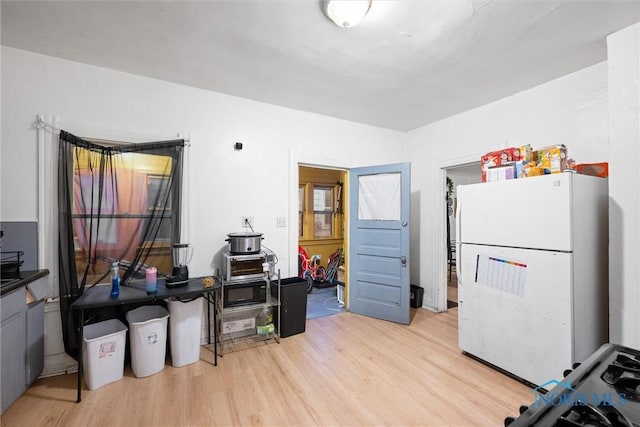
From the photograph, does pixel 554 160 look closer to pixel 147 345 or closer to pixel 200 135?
pixel 200 135

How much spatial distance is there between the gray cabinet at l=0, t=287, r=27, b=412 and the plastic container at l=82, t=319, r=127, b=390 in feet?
1.10

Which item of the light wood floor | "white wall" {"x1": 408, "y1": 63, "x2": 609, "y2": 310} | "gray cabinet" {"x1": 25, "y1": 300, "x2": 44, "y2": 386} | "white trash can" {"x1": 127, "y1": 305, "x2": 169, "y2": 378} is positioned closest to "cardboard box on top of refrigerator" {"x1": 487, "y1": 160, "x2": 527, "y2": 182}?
"white wall" {"x1": 408, "y1": 63, "x2": 609, "y2": 310}

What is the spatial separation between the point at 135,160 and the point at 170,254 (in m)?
0.93

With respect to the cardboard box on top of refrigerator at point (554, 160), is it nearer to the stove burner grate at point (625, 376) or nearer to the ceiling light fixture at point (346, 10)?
the stove burner grate at point (625, 376)

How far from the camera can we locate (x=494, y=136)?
315 centimetres

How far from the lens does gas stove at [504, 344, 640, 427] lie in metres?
0.64

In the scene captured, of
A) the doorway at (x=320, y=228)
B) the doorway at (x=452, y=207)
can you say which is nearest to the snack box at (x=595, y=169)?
the doorway at (x=452, y=207)

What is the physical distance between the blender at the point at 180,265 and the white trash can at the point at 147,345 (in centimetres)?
30

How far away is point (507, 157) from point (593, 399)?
2.13m

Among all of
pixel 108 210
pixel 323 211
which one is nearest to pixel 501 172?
pixel 108 210

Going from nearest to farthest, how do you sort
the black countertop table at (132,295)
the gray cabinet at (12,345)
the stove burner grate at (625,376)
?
1. the stove burner grate at (625,376)
2. the gray cabinet at (12,345)
3. the black countertop table at (132,295)

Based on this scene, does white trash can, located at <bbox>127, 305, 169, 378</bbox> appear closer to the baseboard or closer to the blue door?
the baseboard

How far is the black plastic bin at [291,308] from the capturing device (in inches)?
117

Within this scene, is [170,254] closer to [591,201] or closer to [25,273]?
[25,273]
